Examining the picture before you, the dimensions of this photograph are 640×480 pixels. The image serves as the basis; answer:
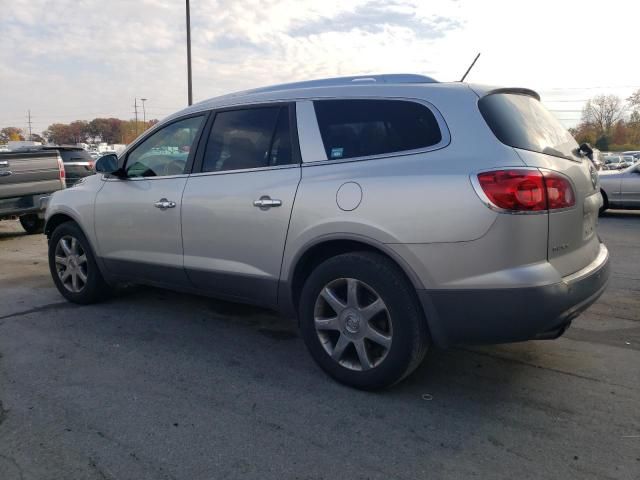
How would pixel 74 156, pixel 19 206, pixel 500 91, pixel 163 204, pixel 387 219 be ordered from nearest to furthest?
1. pixel 387 219
2. pixel 500 91
3. pixel 163 204
4. pixel 19 206
5. pixel 74 156

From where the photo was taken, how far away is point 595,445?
275cm

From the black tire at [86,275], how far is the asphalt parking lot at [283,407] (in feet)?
1.48

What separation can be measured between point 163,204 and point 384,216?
6.61 ft

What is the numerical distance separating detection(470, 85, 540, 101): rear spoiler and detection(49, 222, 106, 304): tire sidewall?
3686 millimetres

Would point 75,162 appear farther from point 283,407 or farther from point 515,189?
point 515,189

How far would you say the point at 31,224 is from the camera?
10.8 m

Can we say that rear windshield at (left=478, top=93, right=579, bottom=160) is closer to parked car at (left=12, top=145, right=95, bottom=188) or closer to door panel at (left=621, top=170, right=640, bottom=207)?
door panel at (left=621, top=170, right=640, bottom=207)

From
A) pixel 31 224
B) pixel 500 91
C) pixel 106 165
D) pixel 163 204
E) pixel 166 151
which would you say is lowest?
pixel 31 224

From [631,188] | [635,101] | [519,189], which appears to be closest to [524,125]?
[519,189]

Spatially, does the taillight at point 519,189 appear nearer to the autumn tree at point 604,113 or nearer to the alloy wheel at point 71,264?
the alloy wheel at point 71,264

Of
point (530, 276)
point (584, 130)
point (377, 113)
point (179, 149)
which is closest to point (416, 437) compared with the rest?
point (530, 276)

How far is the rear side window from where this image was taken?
3201mm

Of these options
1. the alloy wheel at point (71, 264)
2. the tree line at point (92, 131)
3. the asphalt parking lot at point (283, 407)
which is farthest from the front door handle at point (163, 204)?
the tree line at point (92, 131)

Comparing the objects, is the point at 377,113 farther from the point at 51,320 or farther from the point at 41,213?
the point at 41,213
